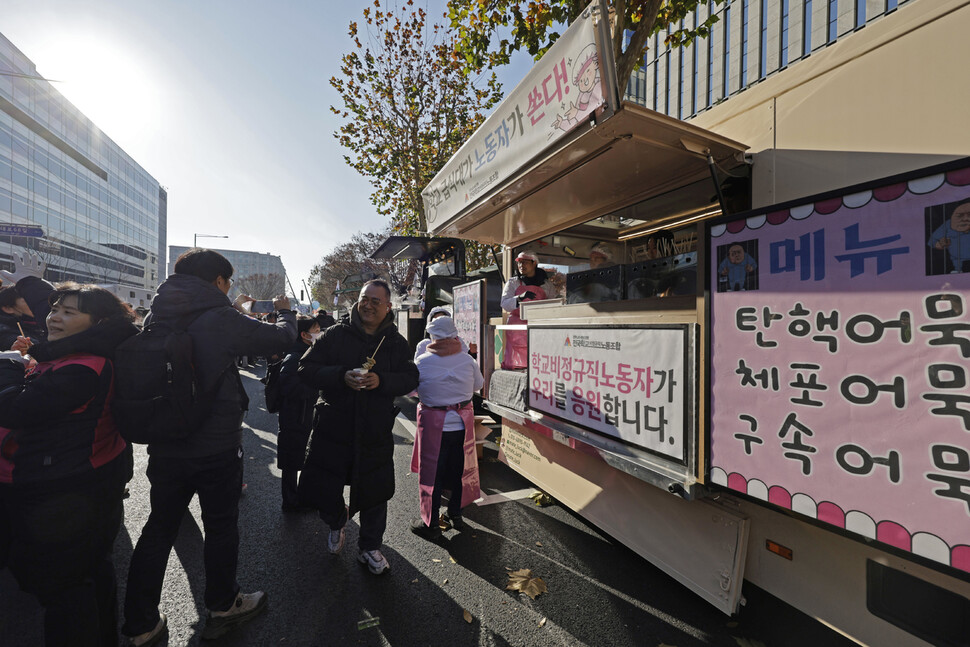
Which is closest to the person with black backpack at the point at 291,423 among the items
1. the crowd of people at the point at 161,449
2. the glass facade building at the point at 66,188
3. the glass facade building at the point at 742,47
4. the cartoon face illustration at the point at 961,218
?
the crowd of people at the point at 161,449

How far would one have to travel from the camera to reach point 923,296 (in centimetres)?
144

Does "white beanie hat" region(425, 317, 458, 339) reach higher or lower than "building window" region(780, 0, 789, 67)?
lower

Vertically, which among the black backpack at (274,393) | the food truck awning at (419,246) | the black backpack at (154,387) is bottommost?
the black backpack at (274,393)

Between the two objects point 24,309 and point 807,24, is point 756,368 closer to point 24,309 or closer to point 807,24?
point 24,309

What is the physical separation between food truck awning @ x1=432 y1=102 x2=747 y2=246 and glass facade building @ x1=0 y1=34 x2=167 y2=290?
137ft

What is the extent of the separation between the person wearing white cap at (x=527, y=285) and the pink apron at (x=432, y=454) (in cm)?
141

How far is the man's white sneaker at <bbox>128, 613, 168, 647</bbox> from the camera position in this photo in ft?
7.07

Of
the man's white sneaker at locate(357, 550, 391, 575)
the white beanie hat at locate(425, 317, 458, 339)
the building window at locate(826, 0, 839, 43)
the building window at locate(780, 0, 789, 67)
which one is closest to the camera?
the man's white sneaker at locate(357, 550, 391, 575)

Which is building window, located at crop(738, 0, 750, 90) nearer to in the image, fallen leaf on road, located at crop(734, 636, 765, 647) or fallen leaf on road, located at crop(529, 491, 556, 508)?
fallen leaf on road, located at crop(529, 491, 556, 508)

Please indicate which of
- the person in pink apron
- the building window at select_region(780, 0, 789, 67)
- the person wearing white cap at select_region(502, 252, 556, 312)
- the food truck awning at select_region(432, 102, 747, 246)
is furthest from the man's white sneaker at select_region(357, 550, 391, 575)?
the building window at select_region(780, 0, 789, 67)

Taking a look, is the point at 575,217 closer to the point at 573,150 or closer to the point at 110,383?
the point at 573,150

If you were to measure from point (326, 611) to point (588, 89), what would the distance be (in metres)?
3.41

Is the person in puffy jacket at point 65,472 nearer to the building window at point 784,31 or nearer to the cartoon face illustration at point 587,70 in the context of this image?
the cartoon face illustration at point 587,70

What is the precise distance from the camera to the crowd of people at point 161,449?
1792mm
